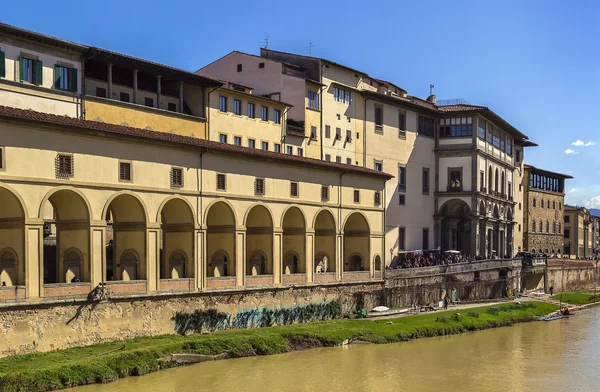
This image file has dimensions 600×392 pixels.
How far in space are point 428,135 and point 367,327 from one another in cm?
3239

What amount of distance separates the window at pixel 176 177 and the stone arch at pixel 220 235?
2603mm

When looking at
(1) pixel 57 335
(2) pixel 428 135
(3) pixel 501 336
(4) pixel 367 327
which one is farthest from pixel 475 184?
(1) pixel 57 335

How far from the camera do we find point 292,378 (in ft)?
107

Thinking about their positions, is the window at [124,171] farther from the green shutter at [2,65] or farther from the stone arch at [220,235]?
the green shutter at [2,65]

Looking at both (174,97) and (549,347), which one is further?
(174,97)

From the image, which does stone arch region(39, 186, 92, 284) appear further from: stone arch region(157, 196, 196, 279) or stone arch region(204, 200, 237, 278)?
stone arch region(204, 200, 237, 278)

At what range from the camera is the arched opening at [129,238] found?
118 ft

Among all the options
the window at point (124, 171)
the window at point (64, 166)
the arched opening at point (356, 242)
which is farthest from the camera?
the arched opening at point (356, 242)

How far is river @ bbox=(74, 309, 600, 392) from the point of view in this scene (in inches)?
1233

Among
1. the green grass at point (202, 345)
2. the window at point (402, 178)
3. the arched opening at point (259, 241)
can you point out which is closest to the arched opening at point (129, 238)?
the green grass at point (202, 345)

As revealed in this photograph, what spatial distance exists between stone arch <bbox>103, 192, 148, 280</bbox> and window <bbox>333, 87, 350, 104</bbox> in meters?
28.0

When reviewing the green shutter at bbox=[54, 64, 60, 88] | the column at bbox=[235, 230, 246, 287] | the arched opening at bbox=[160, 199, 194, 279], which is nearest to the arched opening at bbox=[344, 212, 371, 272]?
the column at bbox=[235, 230, 246, 287]

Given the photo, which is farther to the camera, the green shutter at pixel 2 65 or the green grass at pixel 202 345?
the green shutter at pixel 2 65

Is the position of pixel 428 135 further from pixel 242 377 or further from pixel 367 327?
pixel 242 377
